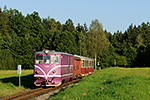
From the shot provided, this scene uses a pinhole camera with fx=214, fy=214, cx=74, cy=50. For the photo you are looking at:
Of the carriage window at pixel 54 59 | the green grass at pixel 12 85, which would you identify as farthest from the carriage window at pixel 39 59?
the green grass at pixel 12 85

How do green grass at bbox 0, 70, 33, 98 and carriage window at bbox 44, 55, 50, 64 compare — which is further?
carriage window at bbox 44, 55, 50, 64

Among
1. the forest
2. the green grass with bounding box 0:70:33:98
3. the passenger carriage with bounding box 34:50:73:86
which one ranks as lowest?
the green grass with bounding box 0:70:33:98

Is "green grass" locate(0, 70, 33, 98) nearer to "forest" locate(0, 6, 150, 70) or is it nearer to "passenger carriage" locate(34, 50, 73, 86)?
"passenger carriage" locate(34, 50, 73, 86)

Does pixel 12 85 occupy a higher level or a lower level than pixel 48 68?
lower

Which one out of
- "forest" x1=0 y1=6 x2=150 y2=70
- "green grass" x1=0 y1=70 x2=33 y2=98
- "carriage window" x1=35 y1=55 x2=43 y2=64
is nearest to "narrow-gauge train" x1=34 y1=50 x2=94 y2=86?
"carriage window" x1=35 y1=55 x2=43 y2=64

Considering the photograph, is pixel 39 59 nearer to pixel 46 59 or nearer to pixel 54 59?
pixel 46 59

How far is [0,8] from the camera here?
3735 inches

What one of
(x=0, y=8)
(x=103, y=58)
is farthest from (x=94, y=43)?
(x=0, y=8)

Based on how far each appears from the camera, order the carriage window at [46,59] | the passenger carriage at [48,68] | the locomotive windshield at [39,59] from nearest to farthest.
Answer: the passenger carriage at [48,68], the carriage window at [46,59], the locomotive windshield at [39,59]

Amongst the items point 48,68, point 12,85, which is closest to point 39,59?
point 48,68

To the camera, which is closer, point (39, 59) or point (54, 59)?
point (54, 59)

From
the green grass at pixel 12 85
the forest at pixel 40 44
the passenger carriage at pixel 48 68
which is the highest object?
the forest at pixel 40 44

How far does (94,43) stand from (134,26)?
278 ft

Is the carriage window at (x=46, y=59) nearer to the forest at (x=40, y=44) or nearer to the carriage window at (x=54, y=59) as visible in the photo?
the carriage window at (x=54, y=59)
